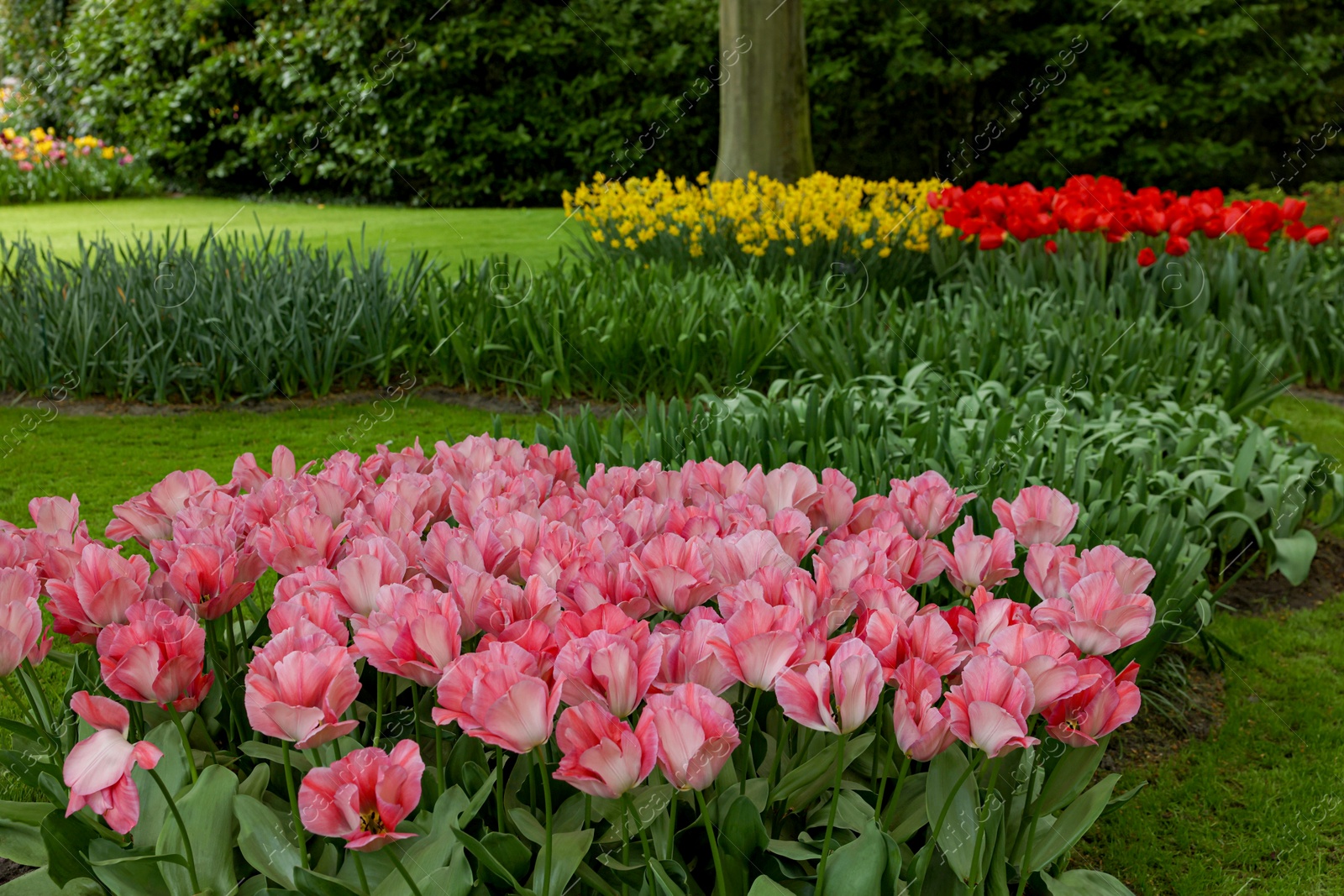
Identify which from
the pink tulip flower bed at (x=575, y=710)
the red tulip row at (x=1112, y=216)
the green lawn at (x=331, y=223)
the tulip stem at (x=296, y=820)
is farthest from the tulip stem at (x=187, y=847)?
the green lawn at (x=331, y=223)

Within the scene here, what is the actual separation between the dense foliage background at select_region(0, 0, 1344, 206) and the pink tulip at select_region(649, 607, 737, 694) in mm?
10575

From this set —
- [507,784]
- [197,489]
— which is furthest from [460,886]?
[197,489]

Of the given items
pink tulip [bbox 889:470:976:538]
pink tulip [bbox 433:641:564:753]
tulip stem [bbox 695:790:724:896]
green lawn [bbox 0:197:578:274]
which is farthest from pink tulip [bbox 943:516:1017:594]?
green lawn [bbox 0:197:578:274]

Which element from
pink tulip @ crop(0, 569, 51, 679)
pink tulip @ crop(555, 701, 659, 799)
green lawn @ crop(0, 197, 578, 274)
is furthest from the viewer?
green lawn @ crop(0, 197, 578, 274)

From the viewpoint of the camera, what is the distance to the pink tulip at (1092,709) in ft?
4.36

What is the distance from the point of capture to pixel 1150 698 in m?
2.81

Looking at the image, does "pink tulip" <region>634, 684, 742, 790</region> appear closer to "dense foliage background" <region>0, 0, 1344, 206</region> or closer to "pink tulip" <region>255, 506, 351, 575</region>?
"pink tulip" <region>255, 506, 351, 575</region>

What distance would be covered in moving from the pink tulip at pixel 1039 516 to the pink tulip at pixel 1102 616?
29 cm

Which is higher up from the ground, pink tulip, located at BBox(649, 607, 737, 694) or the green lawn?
the green lawn

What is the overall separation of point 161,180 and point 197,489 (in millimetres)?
13663

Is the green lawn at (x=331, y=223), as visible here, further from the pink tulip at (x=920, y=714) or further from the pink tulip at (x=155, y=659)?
the pink tulip at (x=920, y=714)

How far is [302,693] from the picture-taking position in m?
1.24

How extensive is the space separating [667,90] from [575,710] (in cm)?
1198

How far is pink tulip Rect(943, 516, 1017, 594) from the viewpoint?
1660 millimetres
